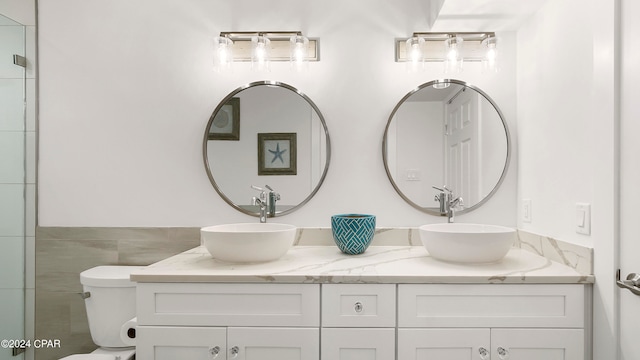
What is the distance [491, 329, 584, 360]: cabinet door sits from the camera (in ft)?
4.21

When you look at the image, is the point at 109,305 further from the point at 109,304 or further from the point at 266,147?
the point at 266,147

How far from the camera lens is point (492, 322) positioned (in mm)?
1295

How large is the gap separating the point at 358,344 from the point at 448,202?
878mm

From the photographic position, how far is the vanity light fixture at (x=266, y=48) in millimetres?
1833

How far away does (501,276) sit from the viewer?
1290mm

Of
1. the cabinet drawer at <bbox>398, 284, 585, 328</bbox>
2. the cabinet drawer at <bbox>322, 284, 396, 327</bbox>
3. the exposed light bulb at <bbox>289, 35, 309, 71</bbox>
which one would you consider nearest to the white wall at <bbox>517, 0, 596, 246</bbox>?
the cabinet drawer at <bbox>398, 284, 585, 328</bbox>

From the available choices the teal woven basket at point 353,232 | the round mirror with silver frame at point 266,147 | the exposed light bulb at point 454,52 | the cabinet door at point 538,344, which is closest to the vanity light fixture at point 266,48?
the round mirror with silver frame at point 266,147

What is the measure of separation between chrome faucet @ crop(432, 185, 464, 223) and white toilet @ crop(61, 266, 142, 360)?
1.52 m

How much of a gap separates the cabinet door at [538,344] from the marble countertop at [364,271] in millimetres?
176

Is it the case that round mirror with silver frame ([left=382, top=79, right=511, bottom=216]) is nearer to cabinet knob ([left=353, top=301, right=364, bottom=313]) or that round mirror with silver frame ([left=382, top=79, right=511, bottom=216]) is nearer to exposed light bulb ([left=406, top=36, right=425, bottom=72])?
exposed light bulb ([left=406, top=36, right=425, bottom=72])

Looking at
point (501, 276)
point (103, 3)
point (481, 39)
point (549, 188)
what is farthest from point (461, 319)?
point (103, 3)

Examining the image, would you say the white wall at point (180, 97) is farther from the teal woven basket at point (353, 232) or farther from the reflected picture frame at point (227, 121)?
the teal woven basket at point (353, 232)

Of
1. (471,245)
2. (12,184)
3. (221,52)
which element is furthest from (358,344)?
(12,184)

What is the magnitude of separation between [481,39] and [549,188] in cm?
81
